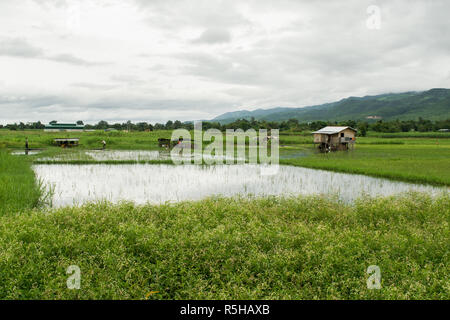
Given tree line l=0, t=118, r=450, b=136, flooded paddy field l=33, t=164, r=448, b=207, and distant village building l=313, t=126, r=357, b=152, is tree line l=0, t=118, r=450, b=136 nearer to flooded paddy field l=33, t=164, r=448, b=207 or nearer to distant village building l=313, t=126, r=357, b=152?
distant village building l=313, t=126, r=357, b=152

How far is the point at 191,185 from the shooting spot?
1548cm

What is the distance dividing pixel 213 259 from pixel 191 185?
9.84 m

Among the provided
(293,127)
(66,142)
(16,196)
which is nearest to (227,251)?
(16,196)

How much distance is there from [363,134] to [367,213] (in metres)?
65.9

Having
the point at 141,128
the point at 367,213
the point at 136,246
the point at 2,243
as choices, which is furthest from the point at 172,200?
the point at 141,128

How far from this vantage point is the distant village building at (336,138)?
42.1 meters

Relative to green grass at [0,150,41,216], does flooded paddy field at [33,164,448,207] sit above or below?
below

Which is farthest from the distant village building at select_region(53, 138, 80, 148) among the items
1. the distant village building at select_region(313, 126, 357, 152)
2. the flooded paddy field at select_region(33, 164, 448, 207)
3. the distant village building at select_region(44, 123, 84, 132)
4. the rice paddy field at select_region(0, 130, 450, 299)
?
the distant village building at select_region(44, 123, 84, 132)

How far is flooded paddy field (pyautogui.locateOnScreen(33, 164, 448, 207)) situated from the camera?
1298 cm

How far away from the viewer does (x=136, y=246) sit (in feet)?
20.4

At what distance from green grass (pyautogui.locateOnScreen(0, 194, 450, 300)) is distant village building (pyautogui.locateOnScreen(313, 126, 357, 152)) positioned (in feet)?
116

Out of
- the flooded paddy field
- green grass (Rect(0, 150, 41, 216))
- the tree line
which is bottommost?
the flooded paddy field

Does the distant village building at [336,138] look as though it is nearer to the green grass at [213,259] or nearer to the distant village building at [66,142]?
the distant village building at [66,142]

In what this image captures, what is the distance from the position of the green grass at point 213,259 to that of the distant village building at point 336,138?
35.5m
